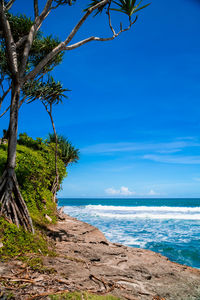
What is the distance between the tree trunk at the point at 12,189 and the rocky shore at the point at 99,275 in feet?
4.60

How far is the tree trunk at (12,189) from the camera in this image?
5.26 metres

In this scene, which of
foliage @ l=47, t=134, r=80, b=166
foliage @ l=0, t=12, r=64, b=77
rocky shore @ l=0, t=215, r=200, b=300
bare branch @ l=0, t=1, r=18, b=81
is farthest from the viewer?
foliage @ l=47, t=134, r=80, b=166

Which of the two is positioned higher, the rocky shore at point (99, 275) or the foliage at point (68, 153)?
the foliage at point (68, 153)

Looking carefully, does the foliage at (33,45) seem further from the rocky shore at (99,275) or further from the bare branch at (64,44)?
the rocky shore at (99,275)

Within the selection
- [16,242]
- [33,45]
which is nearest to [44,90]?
[33,45]

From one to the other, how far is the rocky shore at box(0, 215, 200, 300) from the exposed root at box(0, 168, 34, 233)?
1.34m

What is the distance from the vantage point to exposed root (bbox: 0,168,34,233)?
5.23 m

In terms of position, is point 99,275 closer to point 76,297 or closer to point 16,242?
point 76,297

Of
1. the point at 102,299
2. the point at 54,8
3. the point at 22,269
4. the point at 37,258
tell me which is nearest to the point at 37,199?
the point at 37,258

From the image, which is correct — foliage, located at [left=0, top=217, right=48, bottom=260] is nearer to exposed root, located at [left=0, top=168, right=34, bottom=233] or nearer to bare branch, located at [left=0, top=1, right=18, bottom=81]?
exposed root, located at [left=0, top=168, right=34, bottom=233]

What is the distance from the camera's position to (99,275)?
4.02 metres

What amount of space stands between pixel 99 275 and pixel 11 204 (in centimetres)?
292

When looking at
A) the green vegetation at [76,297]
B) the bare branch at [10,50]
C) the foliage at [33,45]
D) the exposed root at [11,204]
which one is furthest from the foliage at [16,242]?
the foliage at [33,45]

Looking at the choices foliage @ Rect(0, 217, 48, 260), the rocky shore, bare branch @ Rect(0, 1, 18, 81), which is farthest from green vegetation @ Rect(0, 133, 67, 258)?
bare branch @ Rect(0, 1, 18, 81)
